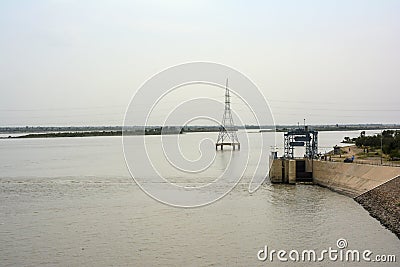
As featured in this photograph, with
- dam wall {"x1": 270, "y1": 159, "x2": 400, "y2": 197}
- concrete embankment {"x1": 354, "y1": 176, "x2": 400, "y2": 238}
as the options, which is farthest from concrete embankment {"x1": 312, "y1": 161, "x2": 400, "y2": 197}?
concrete embankment {"x1": 354, "y1": 176, "x2": 400, "y2": 238}

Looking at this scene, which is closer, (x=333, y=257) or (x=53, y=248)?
(x=333, y=257)

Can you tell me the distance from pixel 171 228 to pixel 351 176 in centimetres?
1111

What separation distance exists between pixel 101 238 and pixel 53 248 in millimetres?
1581

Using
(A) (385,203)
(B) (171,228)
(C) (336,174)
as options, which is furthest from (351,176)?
(B) (171,228)

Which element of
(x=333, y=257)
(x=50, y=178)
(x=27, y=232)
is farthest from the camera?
(x=50, y=178)

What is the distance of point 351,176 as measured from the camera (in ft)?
79.5

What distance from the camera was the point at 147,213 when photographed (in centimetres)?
1962

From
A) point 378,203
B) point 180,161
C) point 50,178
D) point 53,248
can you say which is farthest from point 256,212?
point 180,161

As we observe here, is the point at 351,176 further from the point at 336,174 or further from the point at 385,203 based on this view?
the point at 385,203

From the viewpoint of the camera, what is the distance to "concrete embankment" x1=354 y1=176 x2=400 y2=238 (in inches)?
648

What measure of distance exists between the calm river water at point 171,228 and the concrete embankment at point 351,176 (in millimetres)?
814

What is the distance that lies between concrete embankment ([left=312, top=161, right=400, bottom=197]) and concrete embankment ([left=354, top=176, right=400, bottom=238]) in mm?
787

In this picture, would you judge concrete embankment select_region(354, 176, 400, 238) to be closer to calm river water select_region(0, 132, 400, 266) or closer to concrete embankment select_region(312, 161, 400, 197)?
calm river water select_region(0, 132, 400, 266)

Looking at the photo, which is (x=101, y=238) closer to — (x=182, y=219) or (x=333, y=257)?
(x=182, y=219)
